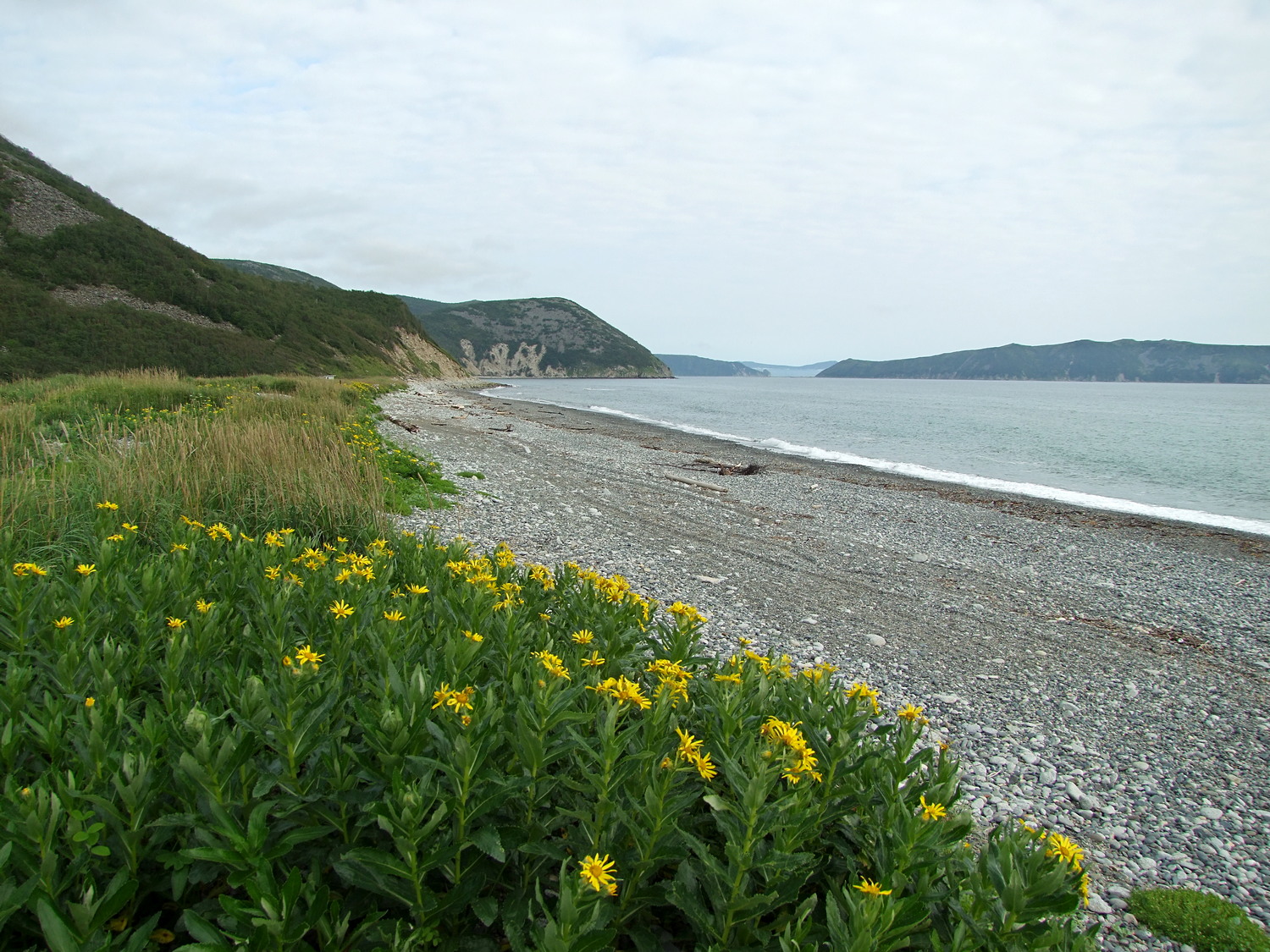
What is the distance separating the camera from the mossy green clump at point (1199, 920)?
3412 millimetres

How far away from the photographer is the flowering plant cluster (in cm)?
182

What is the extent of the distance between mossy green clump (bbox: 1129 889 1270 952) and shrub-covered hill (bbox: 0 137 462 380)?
4418 centimetres

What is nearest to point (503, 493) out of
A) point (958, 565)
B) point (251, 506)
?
point (251, 506)

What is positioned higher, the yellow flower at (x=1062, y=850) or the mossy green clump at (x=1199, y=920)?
the yellow flower at (x=1062, y=850)

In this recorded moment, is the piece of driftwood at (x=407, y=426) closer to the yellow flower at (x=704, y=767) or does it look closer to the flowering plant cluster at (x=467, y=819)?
the flowering plant cluster at (x=467, y=819)

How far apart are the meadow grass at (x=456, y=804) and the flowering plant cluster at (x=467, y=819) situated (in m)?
0.01

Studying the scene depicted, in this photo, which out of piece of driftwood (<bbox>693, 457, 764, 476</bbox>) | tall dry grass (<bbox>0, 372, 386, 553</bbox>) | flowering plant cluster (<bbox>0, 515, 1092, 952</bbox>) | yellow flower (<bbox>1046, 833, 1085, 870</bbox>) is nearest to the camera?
flowering plant cluster (<bbox>0, 515, 1092, 952</bbox>)

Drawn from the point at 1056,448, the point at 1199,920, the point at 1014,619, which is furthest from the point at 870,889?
the point at 1056,448

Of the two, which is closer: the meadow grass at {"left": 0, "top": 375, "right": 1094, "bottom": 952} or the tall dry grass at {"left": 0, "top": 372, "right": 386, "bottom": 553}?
the meadow grass at {"left": 0, "top": 375, "right": 1094, "bottom": 952}

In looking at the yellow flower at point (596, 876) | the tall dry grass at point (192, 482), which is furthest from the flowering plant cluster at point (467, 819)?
the tall dry grass at point (192, 482)

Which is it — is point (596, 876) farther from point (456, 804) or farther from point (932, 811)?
point (932, 811)

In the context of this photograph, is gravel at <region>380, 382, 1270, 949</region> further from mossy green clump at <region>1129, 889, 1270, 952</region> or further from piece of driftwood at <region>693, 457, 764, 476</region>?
piece of driftwood at <region>693, 457, 764, 476</region>

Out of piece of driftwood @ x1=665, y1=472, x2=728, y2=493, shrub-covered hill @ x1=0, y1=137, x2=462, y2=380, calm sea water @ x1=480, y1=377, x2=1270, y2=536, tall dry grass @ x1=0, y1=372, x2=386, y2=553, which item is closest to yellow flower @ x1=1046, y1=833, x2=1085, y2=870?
tall dry grass @ x1=0, y1=372, x2=386, y2=553

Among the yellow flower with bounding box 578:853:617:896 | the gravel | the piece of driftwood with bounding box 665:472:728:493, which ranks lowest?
the gravel
